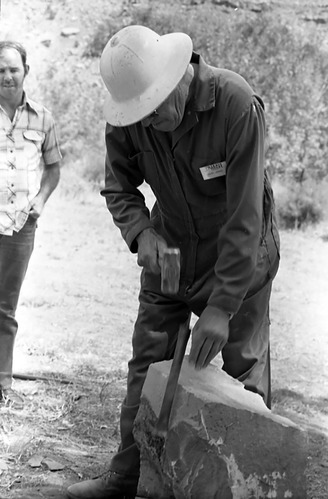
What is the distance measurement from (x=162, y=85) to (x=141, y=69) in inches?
3.6

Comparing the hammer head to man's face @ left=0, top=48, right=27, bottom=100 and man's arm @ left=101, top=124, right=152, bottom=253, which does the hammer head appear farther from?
man's face @ left=0, top=48, right=27, bottom=100

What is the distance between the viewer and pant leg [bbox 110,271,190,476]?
3662 mm

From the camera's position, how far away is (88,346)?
6.16 m

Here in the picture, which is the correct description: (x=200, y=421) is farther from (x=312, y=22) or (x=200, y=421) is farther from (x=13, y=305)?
(x=312, y=22)

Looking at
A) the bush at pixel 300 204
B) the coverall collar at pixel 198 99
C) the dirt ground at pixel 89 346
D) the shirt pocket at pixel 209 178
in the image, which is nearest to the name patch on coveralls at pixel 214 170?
the shirt pocket at pixel 209 178

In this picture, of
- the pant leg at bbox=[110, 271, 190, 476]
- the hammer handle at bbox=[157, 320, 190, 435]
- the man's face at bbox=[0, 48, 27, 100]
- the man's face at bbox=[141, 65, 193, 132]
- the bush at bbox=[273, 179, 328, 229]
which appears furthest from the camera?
the bush at bbox=[273, 179, 328, 229]

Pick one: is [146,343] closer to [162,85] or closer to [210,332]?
[210,332]

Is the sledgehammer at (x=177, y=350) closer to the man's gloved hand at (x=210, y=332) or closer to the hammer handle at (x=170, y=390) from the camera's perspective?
the hammer handle at (x=170, y=390)

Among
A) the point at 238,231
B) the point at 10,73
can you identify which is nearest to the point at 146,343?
the point at 238,231

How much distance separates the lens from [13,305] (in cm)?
496

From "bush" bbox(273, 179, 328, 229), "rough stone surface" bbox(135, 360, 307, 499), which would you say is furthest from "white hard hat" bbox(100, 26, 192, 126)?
"bush" bbox(273, 179, 328, 229)

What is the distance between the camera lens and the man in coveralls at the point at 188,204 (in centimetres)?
310

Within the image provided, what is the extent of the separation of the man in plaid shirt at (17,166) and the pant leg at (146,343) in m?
1.33

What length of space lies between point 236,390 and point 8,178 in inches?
80.4
